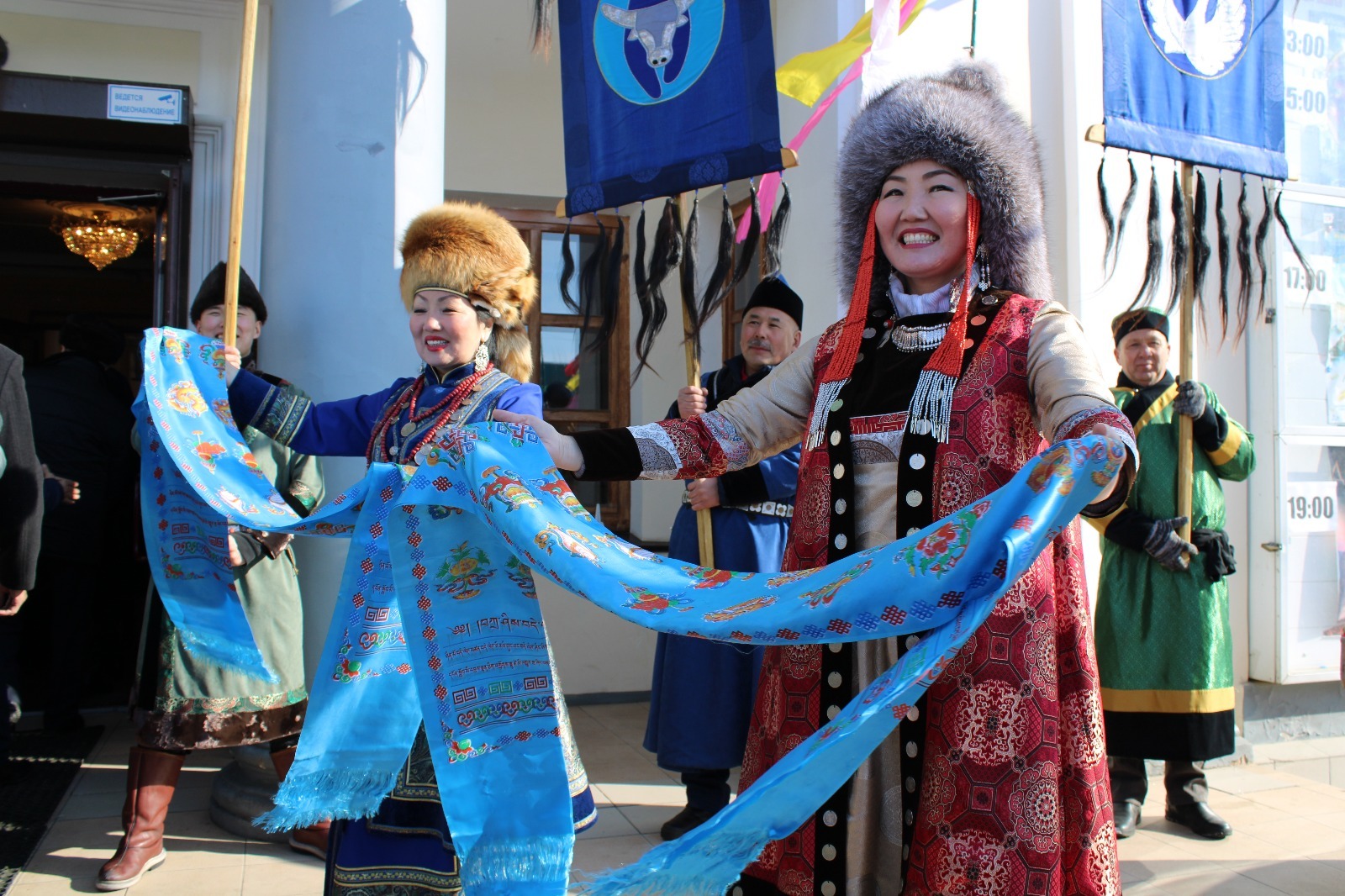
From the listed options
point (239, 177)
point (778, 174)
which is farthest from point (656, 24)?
point (239, 177)

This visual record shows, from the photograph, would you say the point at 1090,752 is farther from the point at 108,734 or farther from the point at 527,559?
the point at 108,734

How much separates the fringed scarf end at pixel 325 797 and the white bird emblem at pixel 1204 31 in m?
3.39

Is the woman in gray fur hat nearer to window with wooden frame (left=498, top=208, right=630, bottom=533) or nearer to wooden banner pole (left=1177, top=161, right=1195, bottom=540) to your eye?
→ wooden banner pole (left=1177, top=161, right=1195, bottom=540)

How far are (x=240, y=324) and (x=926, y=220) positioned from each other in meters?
2.45

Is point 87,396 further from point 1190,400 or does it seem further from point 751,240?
point 1190,400

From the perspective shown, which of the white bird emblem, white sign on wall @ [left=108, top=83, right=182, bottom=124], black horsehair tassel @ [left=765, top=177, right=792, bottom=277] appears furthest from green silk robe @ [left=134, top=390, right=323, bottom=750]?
the white bird emblem

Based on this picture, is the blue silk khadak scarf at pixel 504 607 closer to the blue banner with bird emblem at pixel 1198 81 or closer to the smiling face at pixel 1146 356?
the blue banner with bird emblem at pixel 1198 81

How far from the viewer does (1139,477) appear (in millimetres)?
3746

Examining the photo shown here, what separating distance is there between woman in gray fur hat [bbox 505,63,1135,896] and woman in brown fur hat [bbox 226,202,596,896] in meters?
0.53

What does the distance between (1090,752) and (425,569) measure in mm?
1211

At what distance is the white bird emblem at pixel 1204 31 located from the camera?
11.6 feet

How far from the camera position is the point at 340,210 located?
140 inches

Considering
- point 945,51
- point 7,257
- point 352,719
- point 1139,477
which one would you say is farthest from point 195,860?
point 7,257

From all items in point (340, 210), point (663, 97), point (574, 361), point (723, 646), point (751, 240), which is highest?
point (663, 97)
